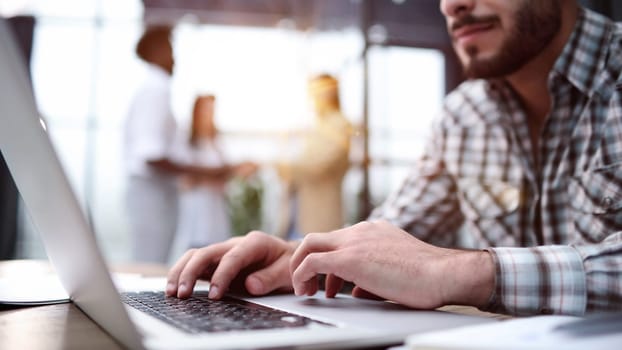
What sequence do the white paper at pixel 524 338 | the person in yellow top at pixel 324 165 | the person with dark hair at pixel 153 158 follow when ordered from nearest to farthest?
1. the white paper at pixel 524 338
2. the person with dark hair at pixel 153 158
3. the person in yellow top at pixel 324 165

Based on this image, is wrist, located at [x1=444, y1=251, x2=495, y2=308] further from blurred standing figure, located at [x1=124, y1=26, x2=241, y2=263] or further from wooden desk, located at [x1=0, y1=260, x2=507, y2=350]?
blurred standing figure, located at [x1=124, y1=26, x2=241, y2=263]

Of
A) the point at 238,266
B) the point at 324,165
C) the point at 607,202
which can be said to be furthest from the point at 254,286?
the point at 324,165

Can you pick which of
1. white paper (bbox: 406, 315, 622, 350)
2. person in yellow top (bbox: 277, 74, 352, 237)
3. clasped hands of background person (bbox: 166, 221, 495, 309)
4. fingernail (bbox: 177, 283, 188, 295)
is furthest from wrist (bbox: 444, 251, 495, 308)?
person in yellow top (bbox: 277, 74, 352, 237)

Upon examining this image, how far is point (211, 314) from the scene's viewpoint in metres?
0.46

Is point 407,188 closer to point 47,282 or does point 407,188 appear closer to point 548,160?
point 548,160

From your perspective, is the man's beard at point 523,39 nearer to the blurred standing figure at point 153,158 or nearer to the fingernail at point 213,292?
the fingernail at point 213,292

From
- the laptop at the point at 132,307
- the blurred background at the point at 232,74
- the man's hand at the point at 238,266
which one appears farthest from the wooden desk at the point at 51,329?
the blurred background at the point at 232,74

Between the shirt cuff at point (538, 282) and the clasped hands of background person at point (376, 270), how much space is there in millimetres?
15

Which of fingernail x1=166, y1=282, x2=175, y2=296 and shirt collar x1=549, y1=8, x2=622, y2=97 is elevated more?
shirt collar x1=549, y1=8, x2=622, y2=97

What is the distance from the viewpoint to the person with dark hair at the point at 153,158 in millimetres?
2418

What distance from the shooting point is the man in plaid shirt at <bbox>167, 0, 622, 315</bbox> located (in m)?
0.56

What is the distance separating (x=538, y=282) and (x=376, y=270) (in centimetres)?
18

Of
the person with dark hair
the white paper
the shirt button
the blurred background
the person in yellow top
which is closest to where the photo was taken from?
the white paper

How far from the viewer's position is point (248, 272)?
0.71m
